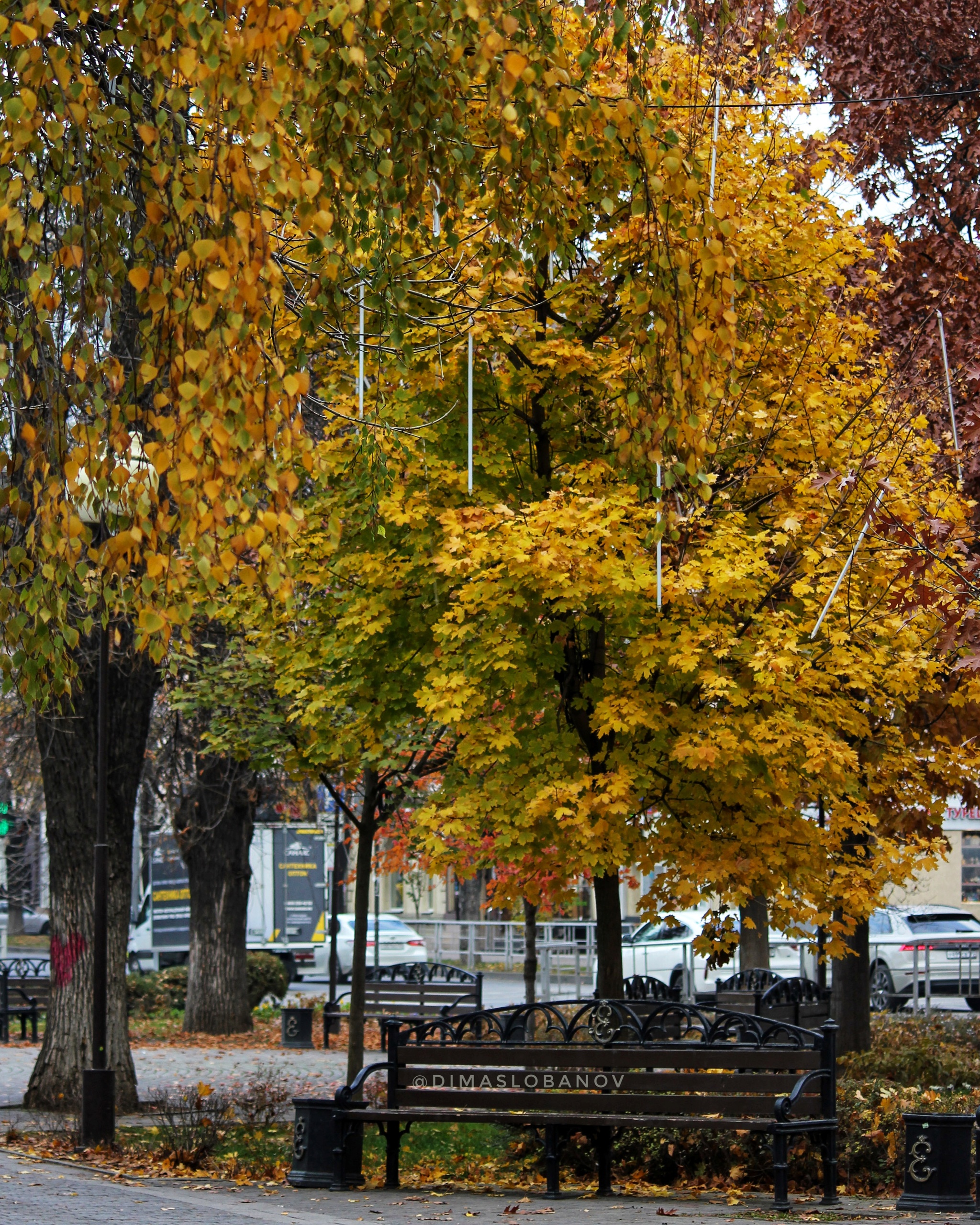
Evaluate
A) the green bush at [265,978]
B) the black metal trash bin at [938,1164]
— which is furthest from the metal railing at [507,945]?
the black metal trash bin at [938,1164]

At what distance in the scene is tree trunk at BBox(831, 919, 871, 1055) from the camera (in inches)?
584

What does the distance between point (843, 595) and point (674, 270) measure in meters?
5.36

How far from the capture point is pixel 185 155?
18.0 feet

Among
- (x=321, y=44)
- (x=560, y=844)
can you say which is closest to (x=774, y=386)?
(x=560, y=844)

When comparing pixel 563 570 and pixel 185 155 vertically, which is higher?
pixel 185 155

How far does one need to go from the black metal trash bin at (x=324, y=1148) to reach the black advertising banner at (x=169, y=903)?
25.2m

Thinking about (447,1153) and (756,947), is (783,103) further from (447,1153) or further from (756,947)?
(756,947)

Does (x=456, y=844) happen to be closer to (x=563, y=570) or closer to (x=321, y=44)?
(x=563, y=570)

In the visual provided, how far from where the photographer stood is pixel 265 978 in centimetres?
2711

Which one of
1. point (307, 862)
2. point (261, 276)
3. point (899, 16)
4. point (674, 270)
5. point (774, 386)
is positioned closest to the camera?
point (261, 276)

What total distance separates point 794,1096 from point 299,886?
2492 cm

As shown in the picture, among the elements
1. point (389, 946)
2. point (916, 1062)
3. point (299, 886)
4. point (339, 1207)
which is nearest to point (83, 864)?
point (339, 1207)

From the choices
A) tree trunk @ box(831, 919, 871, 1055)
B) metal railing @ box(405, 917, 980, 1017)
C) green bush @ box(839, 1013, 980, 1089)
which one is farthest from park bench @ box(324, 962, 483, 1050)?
green bush @ box(839, 1013, 980, 1089)

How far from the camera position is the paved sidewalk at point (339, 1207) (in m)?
8.30
